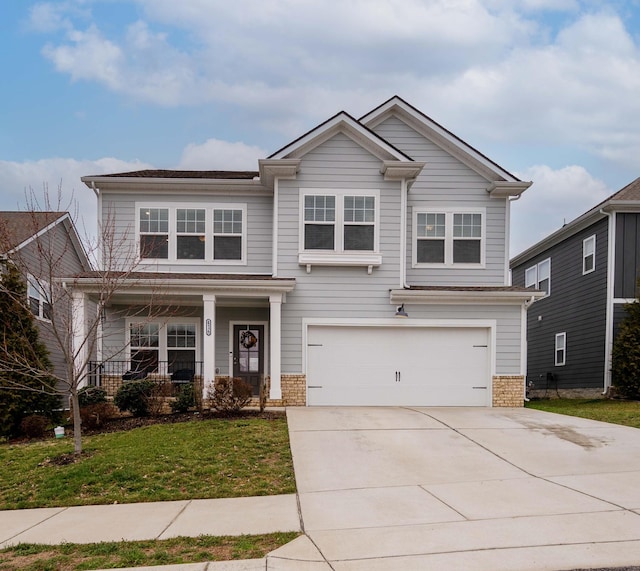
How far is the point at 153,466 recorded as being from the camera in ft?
27.7

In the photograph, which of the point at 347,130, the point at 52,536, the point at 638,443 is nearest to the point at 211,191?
the point at 347,130

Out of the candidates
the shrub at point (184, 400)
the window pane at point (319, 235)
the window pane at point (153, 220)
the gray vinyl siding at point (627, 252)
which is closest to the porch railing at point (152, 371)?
the shrub at point (184, 400)

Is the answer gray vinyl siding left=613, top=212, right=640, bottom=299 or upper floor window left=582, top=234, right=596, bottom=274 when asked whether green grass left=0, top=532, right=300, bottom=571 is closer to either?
gray vinyl siding left=613, top=212, right=640, bottom=299

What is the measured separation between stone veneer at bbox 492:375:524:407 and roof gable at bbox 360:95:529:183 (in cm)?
542

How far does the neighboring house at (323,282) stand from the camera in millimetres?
14008

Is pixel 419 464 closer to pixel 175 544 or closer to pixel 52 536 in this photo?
pixel 175 544

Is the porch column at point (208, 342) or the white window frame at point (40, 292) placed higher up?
the white window frame at point (40, 292)

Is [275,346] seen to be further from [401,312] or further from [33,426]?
[33,426]

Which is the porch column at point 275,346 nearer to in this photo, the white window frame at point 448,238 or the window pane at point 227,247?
the window pane at point 227,247

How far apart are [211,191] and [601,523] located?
12.3 m

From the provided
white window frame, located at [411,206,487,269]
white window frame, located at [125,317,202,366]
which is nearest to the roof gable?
white window frame, located at [411,206,487,269]

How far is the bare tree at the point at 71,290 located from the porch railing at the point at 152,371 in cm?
31

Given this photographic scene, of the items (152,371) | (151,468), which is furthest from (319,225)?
(151,468)

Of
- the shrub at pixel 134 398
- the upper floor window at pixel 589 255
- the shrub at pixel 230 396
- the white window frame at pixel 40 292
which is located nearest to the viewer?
the white window frame at pixel 40 292
